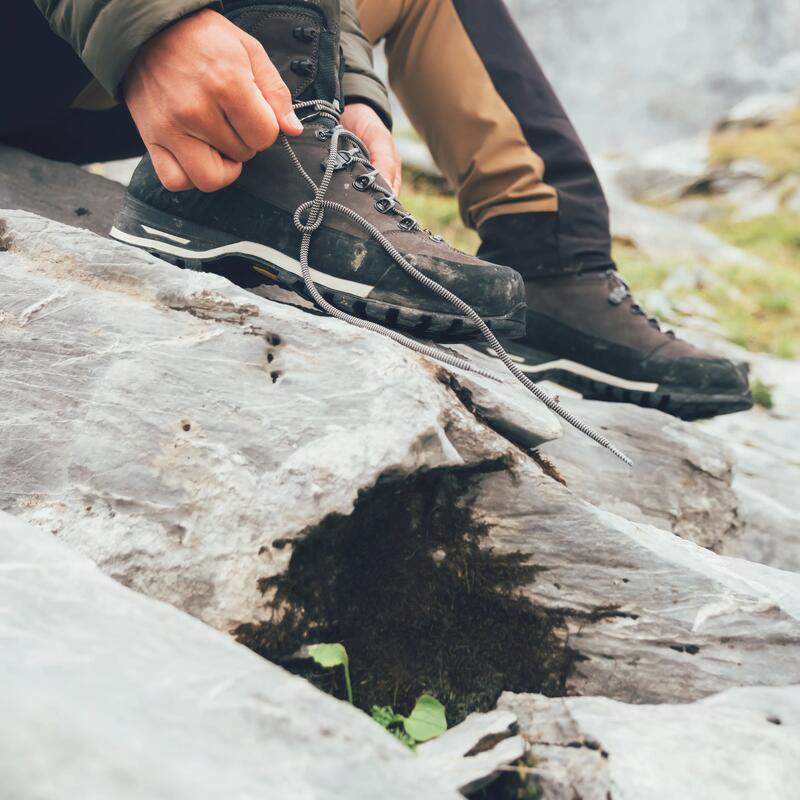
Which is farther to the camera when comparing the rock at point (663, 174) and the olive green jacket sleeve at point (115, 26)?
the rock at point (663, 174)

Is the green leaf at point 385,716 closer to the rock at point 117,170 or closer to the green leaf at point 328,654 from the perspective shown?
the green leaf at point 328,654

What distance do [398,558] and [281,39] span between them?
132cm

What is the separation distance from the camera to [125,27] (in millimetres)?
1470

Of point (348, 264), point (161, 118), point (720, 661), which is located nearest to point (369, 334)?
point (348, 264)

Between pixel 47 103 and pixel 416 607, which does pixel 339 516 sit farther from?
pixel 47 103

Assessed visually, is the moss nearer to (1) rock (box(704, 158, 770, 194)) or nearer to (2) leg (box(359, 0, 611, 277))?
(2) leg (box(359, 0, 611, 277))

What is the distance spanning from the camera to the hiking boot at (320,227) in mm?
1770

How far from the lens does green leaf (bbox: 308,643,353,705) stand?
1.31 m

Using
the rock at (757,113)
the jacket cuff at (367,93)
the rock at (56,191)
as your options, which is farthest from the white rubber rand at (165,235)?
the rock at (757,113)

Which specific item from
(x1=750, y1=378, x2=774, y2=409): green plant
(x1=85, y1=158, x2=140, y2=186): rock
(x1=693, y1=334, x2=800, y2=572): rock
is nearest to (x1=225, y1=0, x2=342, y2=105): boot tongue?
(x1=693, y1=334, x2=800, y2=572): rock

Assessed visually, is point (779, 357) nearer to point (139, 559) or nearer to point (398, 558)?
point (398, 558)

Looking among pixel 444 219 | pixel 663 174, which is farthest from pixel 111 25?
pixel 663 174

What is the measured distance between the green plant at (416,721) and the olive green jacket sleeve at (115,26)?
136 centimetres

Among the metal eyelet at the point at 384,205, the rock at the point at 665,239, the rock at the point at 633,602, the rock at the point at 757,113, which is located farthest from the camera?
Result: the rock at the point at 757,113
